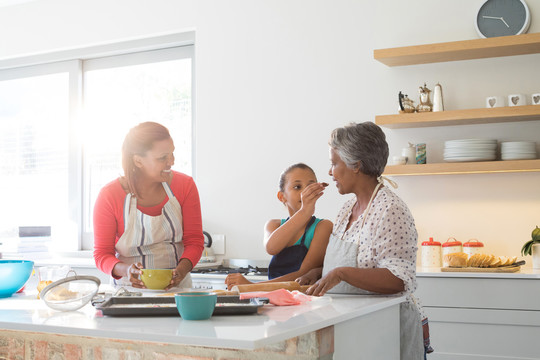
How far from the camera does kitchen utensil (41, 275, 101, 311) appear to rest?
157 cm

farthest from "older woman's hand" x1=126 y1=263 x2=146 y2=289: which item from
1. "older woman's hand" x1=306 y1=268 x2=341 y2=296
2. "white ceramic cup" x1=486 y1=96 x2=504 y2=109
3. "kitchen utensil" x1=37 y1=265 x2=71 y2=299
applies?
"white ceramic cup" x1=486 y1=96 x2=504 y2=109

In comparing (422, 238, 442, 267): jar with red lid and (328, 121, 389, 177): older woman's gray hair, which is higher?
(328, 121, 389, 177): older woman's gray hair

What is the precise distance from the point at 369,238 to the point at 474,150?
1780 mm

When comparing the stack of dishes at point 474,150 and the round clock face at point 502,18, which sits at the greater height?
the round clock face at point 502,18

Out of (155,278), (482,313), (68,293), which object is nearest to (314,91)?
(482,313)

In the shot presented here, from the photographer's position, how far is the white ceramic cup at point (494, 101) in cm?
342

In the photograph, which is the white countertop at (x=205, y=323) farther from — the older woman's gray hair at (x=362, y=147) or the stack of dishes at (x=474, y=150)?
the stack of dishes at (x=474, y=150)

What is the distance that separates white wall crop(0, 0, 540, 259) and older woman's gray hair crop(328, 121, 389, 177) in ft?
5.99

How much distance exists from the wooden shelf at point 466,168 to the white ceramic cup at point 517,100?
33cm

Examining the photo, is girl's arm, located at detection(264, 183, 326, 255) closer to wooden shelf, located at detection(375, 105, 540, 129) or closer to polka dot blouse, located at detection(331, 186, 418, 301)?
polka dot blouse, located at detection(331, 186, 418, 301)

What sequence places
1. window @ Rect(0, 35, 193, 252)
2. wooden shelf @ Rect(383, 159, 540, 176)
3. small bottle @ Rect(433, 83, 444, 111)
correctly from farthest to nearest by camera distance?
window @ Rect(0, 35, 193, 252), small bottle @ Rect(433, 83, 444, 111), wooden shelf @ Rect(383, 159, 540, 176)

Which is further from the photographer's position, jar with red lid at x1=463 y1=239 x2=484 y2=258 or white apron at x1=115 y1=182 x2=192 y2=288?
jar with red lid at x1=463 y1=239 x2=484 y2=258

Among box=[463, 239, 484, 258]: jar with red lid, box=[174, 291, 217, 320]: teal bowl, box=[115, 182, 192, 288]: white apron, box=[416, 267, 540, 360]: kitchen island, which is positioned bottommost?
box=[416, 267, 540, 360]: kitchen island

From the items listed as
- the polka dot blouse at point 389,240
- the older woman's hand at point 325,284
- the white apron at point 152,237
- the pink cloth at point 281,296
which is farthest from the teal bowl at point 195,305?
the white apron at point 152,237
